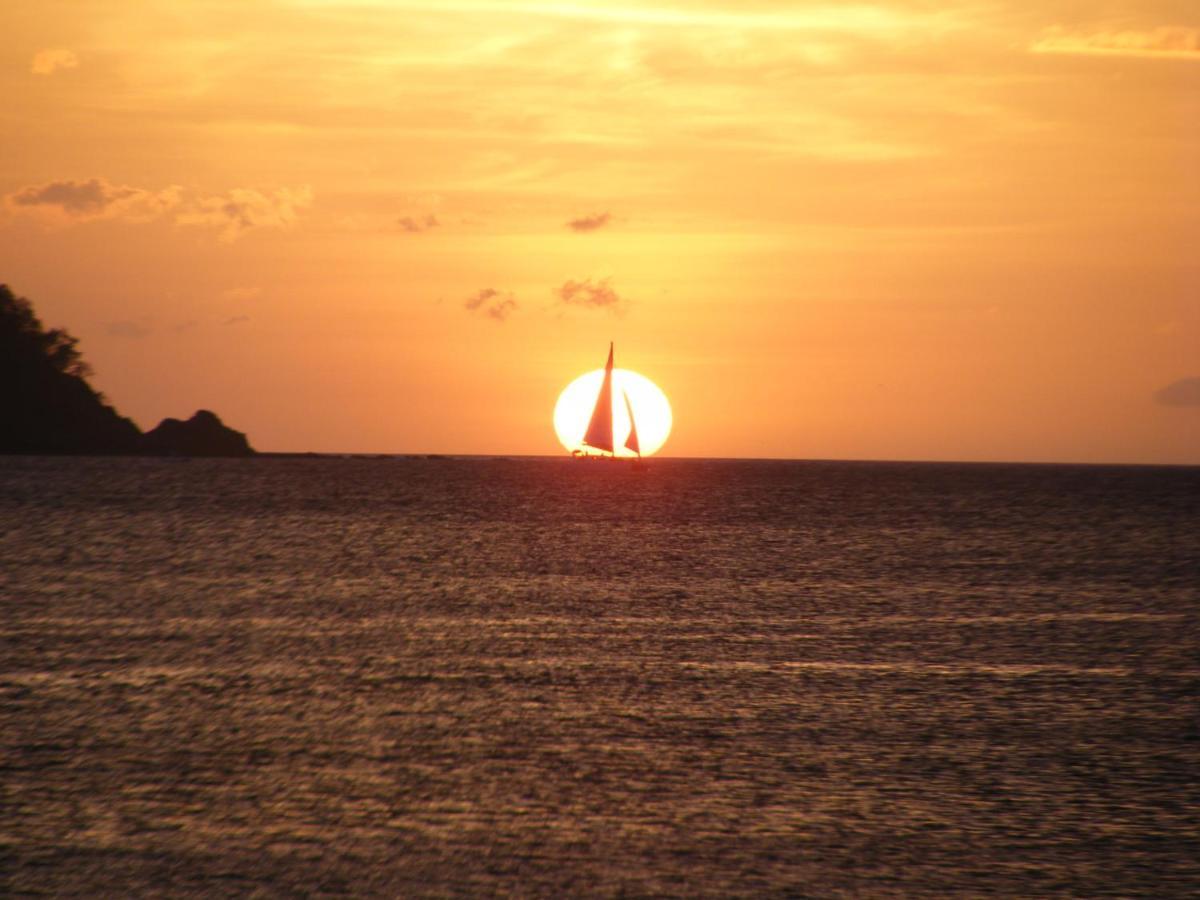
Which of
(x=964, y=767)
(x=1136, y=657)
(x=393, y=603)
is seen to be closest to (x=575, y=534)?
(x=393, y=603)

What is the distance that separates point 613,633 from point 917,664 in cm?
944

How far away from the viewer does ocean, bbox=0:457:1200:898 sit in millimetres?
16344

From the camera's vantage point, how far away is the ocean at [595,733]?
16344 mm

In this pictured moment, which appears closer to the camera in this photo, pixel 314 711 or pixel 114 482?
pixel 314 711

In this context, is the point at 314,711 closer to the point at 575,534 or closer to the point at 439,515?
Result: the point at 575,534

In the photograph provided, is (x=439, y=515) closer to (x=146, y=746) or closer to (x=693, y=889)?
(x=146, y=746)

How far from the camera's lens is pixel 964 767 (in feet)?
71.6

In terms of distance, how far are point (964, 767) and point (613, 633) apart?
18.6 metres

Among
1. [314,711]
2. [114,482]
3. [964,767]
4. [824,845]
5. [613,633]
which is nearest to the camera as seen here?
[824,845]

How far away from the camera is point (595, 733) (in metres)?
24.3

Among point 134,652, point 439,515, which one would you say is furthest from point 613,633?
point 439,515

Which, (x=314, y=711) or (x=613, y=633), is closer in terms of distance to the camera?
(x=314, y=711)

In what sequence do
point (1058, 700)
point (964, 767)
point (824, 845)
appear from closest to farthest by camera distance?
1. point (824, 845)
2. point (964, 767)
3. point (1058, 700)

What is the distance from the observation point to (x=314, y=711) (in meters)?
26.3
